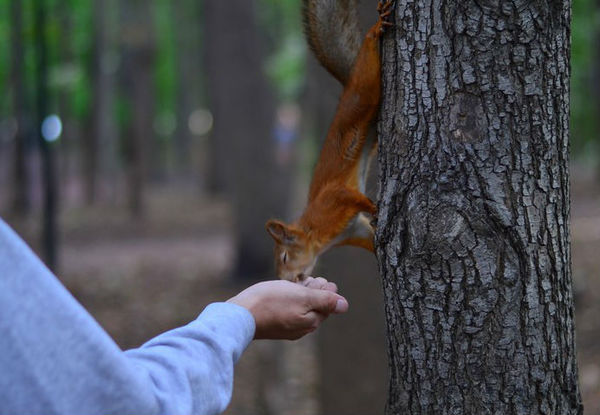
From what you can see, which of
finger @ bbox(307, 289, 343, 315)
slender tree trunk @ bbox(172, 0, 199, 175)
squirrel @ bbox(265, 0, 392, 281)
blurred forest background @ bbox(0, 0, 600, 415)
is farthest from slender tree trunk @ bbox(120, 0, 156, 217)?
finger @ bbox(307, 289, 343, 315)

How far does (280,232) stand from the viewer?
3334 millimetres

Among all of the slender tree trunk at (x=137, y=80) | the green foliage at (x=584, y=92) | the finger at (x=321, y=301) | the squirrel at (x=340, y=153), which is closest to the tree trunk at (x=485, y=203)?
the finger at (x=321, y=301)

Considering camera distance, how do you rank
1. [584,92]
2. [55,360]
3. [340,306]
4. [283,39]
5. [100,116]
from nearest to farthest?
1. [55,360]
2. [340,306]
3. [100,116]
4. [584,92]
5. [283,39]

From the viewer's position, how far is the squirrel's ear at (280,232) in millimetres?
3277

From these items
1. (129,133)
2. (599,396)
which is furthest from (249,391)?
(129,133)

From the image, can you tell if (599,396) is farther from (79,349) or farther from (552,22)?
(79,349)

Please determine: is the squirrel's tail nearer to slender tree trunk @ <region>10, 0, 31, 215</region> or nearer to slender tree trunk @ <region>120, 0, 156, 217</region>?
slender tree trunk @ <region>10, 0, 31, 215</region>

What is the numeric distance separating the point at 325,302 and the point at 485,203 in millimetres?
454

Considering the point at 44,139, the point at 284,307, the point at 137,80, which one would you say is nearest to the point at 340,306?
the point at 284,307

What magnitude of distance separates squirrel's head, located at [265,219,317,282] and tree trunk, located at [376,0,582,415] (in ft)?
4.56

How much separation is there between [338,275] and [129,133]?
1003cm

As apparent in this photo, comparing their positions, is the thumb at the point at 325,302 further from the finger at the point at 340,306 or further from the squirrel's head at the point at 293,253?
the squirrel's head at the point at 293,253

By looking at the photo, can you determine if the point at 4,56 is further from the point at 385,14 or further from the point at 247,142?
the point at 385,14

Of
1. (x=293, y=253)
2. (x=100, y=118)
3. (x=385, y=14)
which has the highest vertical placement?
(x=385, y=14)
